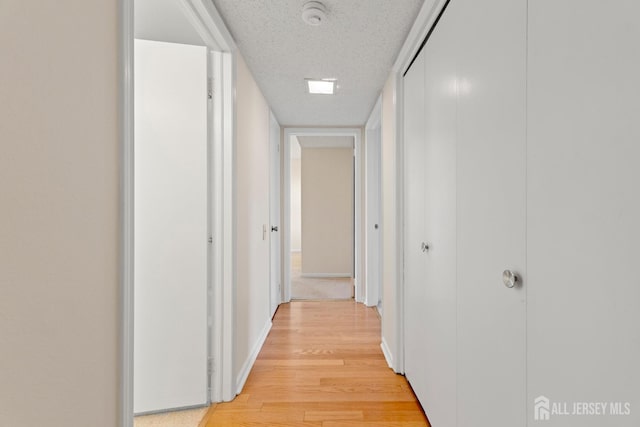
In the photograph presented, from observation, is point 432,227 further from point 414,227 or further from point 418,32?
point 418,32

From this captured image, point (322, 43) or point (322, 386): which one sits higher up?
point (322, 43)

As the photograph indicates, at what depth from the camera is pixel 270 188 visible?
3.22m

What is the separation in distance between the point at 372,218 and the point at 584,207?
9.97ft

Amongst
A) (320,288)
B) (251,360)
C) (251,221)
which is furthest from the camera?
(320,288)

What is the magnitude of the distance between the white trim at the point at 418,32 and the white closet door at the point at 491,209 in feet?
0.64

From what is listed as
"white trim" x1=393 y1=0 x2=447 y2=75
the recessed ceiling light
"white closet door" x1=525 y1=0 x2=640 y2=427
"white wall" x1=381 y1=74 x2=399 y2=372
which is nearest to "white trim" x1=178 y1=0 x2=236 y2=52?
the recessed ceiling light

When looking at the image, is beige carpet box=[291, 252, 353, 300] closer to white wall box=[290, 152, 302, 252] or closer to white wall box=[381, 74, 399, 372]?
white wall box=[381, 74, 399, 372]

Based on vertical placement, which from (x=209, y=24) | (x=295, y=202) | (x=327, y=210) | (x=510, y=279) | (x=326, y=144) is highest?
(x=326, y=144)

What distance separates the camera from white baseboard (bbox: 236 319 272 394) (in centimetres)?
195

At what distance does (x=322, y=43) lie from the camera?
189 cm

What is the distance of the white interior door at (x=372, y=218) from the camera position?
366cm
